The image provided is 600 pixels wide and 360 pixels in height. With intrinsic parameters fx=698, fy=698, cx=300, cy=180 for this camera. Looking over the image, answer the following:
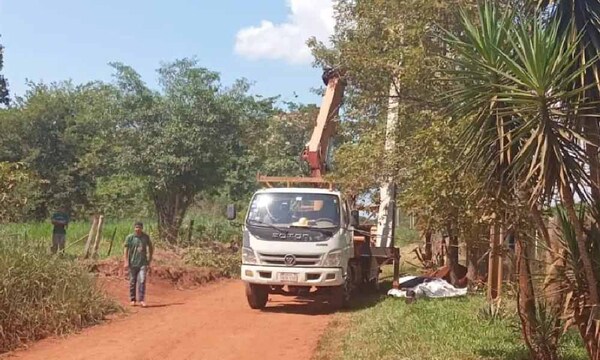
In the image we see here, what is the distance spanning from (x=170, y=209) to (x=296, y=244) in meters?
13.8

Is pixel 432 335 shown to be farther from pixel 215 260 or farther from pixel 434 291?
pixel 215 260

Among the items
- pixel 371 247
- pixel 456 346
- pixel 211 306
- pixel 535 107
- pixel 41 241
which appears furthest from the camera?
pixel 371 247

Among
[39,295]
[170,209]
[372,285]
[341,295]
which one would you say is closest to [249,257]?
[341,295]

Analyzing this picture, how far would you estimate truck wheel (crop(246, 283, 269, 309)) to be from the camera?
1292cm

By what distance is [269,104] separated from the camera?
28906 millimetres

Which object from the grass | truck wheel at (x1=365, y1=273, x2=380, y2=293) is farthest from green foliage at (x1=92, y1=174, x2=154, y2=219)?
the grass

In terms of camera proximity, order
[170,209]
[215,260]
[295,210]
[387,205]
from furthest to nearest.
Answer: [170,209]
[215,260]
[387,205]
[295,210]

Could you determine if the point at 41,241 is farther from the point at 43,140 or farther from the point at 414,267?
the point at 43,140

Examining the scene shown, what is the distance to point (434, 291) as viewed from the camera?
536 inches

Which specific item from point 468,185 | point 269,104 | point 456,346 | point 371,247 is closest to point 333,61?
point 371,247

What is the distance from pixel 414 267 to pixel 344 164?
6.46 meters

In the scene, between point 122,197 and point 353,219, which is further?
point 122,197

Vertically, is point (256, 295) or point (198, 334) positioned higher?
point (256, 295)

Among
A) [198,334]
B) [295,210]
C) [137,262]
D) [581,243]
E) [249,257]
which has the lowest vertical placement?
[198,334]
